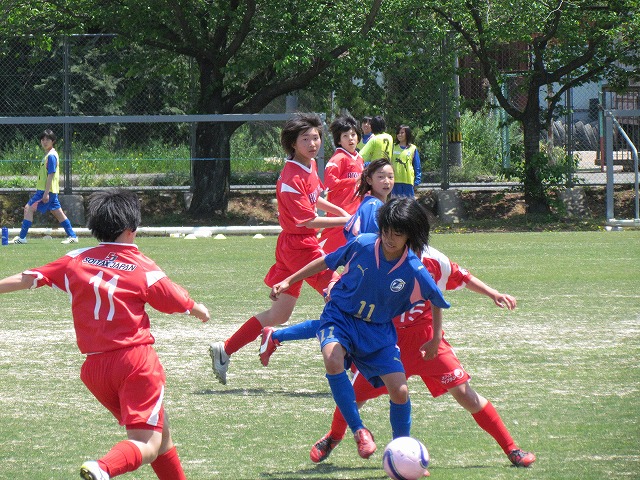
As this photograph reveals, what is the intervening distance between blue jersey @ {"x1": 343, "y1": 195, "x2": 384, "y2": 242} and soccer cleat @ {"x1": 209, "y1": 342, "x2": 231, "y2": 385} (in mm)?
1338

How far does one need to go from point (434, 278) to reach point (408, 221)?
2.06 feet

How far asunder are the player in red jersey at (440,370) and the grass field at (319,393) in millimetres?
111

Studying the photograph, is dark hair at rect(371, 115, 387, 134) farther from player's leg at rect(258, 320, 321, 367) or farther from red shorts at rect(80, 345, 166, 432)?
red shorts at rect(80, 345, 166, 432)

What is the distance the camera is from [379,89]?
21906 mm

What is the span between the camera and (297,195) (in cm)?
697

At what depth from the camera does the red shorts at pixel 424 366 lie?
483 centimetres

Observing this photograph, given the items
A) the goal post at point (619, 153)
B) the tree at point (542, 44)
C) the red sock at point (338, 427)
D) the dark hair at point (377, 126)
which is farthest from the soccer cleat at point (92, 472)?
the tree at point (542, 44)

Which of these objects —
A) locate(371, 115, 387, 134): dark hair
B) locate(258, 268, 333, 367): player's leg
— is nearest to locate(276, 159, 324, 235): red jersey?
locate(258, 268, 333, 367): player's leg

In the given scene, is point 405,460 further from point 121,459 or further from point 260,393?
point 260,393

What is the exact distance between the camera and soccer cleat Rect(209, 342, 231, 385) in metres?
6.52

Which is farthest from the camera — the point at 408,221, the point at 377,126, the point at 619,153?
the point at 619,153

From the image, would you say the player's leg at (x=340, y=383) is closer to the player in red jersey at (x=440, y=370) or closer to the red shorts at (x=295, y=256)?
the player in red jersey at (x=440, y=370)

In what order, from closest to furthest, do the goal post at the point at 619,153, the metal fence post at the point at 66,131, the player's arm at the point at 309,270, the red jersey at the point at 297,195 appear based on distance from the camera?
1. the player's arm at the point at 309,270
2. the red jersey at the point at 297,195
3. the goal post at the point at 619,153
4. the metal fence post at the point at 66,131

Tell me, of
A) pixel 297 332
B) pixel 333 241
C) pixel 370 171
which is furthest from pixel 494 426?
pixel 333 241
